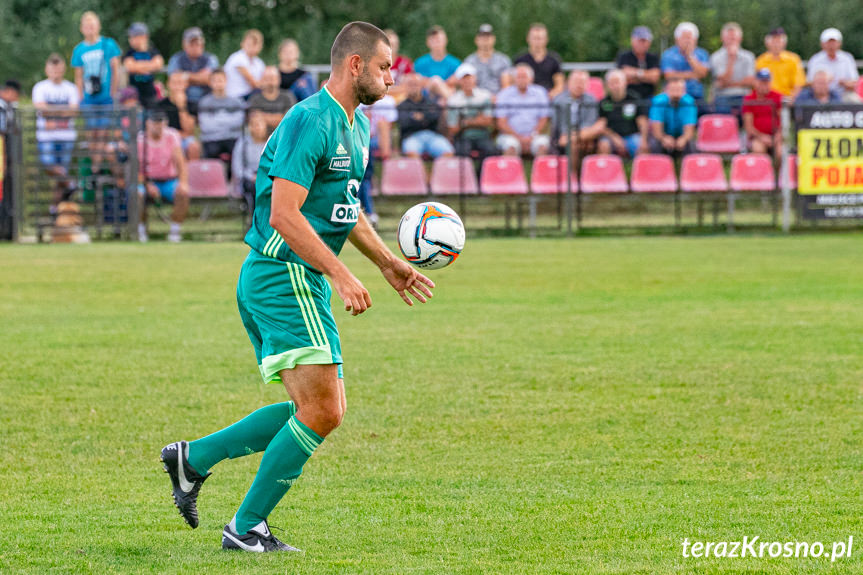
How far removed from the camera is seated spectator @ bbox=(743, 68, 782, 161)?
20.6 m

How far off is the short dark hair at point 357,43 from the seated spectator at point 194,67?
54.2 ft

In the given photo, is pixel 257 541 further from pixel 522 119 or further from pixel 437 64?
pixel 437 64

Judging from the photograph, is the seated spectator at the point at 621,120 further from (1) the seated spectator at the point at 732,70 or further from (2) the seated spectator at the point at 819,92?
(2) the seated spectator at the point at 819,92

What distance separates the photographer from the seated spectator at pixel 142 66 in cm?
2091

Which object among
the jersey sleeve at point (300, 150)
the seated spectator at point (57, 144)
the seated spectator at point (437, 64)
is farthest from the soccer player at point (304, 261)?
the seated spectator at point (437, 64)

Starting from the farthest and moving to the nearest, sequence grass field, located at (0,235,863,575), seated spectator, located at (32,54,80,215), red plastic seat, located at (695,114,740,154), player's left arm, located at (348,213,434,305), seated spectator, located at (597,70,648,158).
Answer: red plastic seat, located at (695,114,740,154)
seated spectator, located at (597,70,648,158)
seated spectator, located at (32,54,80,215)
player's left arm, located at (348,213,434,305)
grass field, located at (0,235,863,575)

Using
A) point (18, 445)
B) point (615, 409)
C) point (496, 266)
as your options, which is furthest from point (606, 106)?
point (18, 445)

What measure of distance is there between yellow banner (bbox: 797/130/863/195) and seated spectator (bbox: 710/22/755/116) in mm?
2099

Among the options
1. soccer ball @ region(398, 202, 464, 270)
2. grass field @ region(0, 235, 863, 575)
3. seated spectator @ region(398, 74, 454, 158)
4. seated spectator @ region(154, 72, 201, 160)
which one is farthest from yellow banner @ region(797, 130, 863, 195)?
soccer ball @ region(398, 202, 464, 270)

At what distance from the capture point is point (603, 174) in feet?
67.8

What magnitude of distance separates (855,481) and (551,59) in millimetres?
16698

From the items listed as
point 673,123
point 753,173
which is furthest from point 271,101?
point 753,173

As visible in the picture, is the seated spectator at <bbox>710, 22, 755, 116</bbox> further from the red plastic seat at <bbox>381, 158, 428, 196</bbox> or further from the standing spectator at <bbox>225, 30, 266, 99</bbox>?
the standing spectator at <bbox>225, 30, 266, 99</bbox>

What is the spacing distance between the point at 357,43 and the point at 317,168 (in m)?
0.48
